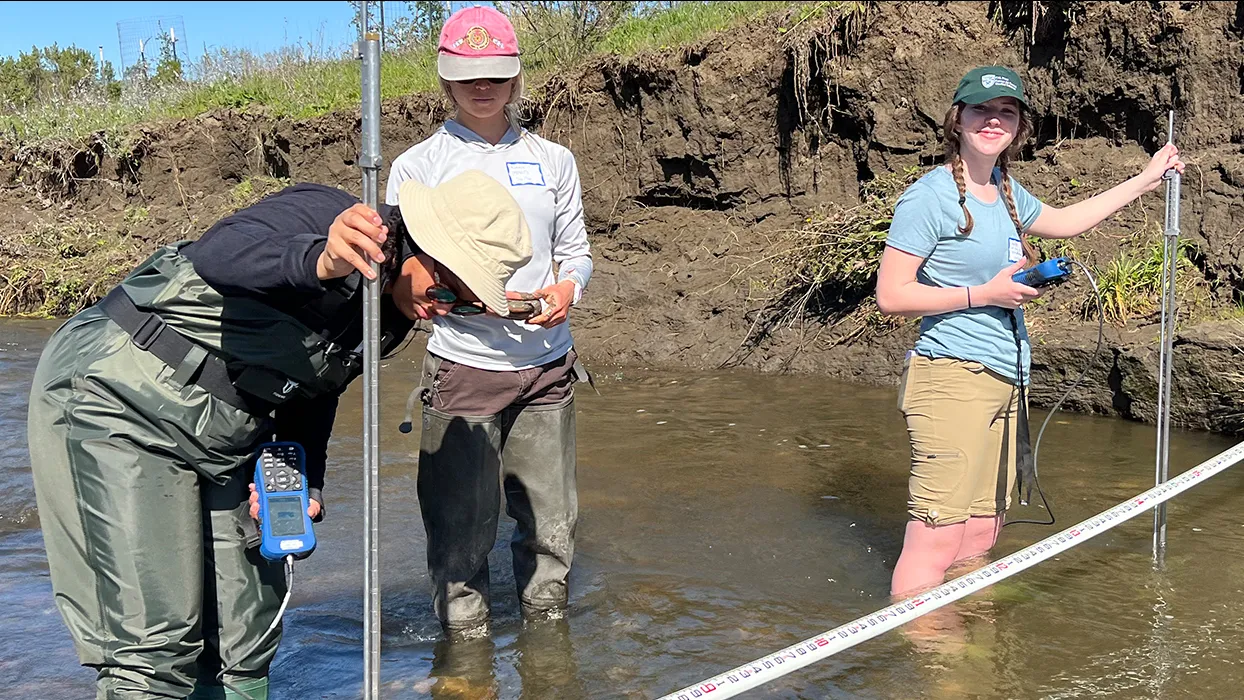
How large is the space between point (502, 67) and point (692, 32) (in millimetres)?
7248

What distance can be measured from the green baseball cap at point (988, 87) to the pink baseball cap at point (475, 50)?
4.65ft

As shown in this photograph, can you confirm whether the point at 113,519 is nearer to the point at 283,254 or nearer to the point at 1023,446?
the point at 283,254

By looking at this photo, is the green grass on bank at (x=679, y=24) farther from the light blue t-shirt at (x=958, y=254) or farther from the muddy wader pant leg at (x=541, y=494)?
the muddy wader pant leg at (x=541, y=494)

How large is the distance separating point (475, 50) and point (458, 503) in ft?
4.78

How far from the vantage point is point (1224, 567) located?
14.2 ft

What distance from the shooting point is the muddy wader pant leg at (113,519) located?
259 cm

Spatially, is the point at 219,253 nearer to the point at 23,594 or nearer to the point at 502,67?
the point at 502,67

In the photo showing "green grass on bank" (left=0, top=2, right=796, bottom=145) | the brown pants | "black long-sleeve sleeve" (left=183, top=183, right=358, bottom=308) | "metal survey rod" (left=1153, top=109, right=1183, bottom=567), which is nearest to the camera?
"black long-sleeve sleeve" (left=183, top=183, right=358, bottom=308)

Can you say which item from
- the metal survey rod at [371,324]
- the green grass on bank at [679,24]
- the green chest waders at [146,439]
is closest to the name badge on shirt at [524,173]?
the green chest waders at [146,439]

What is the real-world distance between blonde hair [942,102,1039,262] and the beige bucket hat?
4.95 ft

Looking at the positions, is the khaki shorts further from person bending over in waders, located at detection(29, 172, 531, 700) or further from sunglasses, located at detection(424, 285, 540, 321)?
person bending over in waders, located at detection(29, 172, 531, 700)

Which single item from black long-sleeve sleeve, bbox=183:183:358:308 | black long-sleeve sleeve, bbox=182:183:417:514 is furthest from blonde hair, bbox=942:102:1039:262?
black long-sleeve sleeve, bbox=183:183:358:308

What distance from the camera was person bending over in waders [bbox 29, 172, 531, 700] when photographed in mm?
2584

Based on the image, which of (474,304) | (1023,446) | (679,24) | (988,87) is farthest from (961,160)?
(679,24)
